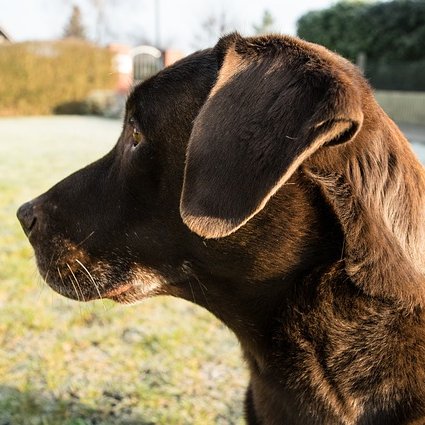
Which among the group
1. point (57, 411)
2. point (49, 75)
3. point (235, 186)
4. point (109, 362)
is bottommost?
point (49, 75)

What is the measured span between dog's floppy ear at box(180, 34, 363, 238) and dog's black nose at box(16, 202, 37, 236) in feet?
2.89

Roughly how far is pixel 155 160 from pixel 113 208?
264 millimetres

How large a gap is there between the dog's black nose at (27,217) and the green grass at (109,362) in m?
0.33

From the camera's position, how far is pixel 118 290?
6.88ft

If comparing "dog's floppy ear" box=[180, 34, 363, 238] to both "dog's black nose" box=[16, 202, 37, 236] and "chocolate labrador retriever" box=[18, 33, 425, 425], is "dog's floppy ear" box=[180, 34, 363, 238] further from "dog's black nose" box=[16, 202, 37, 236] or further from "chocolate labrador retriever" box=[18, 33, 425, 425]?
"dog's black nose" box=[16, 202, 37, 236]

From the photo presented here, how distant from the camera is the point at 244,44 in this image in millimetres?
1735

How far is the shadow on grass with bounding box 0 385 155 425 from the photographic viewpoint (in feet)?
8.90

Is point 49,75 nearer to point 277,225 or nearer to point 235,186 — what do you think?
point 277,225

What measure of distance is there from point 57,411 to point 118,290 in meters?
1.07

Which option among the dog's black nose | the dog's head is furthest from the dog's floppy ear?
the dog's black nose

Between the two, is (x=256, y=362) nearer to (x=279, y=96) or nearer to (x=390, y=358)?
(x=390, y=358)

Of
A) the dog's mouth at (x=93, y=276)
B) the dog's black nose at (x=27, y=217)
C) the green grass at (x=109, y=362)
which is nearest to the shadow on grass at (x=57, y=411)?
the green grass at (x=109, y=362)

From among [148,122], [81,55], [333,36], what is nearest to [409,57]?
[333,36]

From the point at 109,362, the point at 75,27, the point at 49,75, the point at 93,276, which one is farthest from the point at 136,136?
the point at 75,27
